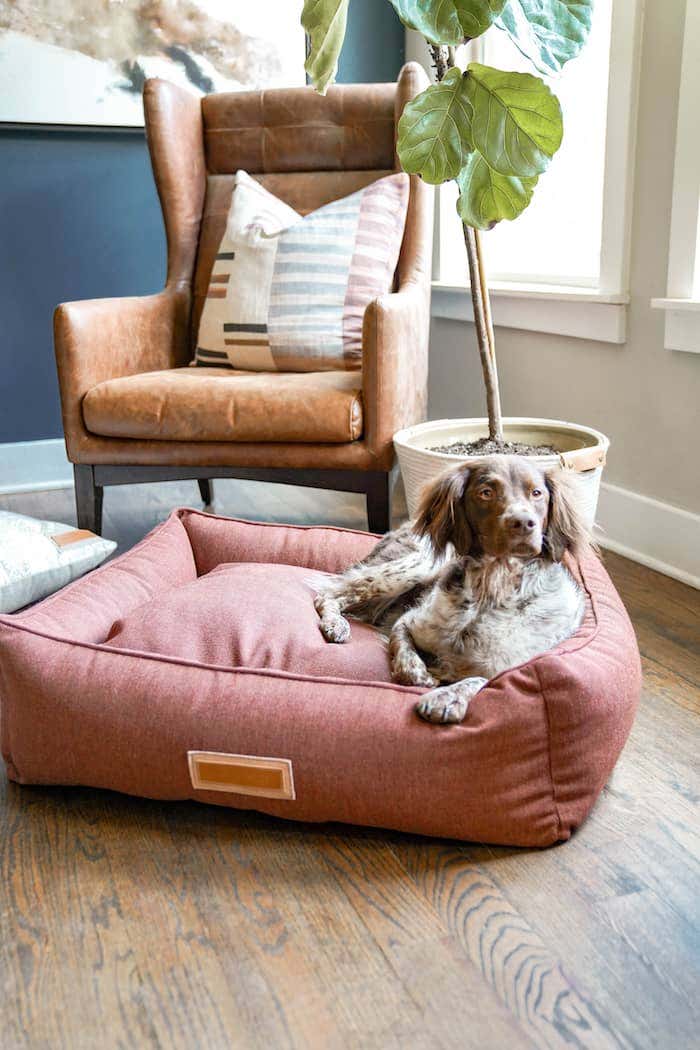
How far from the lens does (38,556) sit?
8.08ft

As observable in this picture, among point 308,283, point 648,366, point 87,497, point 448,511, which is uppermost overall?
point 308,283

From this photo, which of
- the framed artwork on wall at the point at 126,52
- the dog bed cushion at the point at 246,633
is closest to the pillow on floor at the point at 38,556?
the dog bed cushion at the point at 246,633

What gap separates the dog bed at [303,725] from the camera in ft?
4.56

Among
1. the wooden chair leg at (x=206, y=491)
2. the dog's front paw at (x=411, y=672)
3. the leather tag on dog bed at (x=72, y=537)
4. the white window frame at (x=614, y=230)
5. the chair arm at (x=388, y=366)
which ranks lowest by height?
the wooden chair leg at (x=206, y=491)

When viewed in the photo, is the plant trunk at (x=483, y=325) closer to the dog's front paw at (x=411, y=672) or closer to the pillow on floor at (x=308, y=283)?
the pillow on floor at (x=308, y=283)

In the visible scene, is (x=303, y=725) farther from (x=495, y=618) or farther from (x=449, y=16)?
(x=449, y=16)

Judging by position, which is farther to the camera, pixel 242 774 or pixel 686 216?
pixel 686 216

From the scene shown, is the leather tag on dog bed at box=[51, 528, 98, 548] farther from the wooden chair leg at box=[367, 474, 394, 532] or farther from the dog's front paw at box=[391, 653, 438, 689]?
the dog's front paw at box=[391, 653, 438, 689]

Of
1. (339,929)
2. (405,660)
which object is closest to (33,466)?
(405,660)

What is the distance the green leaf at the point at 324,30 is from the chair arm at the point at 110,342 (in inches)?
43.0

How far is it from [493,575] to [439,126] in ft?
3.15

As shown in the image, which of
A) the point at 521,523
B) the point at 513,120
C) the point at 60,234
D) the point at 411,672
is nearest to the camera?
the point at 521,523

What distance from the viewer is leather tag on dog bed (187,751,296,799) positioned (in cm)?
144

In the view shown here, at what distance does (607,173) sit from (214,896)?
7.33ft
